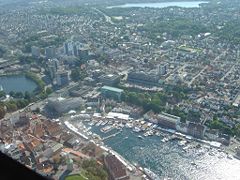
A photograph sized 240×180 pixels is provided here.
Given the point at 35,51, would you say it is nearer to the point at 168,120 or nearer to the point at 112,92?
the point at 112,92

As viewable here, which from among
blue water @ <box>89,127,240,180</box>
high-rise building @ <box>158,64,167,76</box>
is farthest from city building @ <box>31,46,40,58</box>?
blue water @ <box>89,127,240,180</box>

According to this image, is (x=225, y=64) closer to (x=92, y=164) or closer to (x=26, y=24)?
(x=92, y=164)

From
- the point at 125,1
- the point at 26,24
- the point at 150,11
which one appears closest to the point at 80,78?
the point at 26,24

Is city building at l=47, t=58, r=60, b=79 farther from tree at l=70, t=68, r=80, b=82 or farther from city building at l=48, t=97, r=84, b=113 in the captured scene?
city building at l=48, t=97, r=84, b=113

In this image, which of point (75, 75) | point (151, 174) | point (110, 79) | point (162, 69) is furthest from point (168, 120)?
point (75, 75)

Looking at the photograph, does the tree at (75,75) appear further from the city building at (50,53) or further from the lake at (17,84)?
the city building at (50,53)

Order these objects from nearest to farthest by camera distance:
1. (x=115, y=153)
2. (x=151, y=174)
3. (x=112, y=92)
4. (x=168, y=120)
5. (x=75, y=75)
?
(x=151, y=174) → (x=115, y=153) → (x=168, y=120) → (x=112, y=92) → (x=75, y=75)
